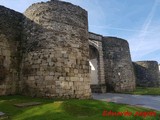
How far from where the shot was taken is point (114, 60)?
18.7m

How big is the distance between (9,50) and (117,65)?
1114cm

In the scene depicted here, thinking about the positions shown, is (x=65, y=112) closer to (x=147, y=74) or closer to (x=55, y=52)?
(x=55, y=52)

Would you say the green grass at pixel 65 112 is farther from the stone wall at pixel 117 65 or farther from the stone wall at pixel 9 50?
the stone wall at pixel 117 65

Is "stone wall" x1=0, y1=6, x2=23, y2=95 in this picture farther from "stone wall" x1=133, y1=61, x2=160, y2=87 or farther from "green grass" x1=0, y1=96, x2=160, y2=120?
"stone wall" x1=133, y1=61, x2=160, y2=87

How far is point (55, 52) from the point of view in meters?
9.09

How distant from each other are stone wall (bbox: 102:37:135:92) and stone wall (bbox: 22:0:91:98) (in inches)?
334

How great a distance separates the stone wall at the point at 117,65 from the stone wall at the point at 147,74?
5.98 m

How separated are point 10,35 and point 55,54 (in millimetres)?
2480

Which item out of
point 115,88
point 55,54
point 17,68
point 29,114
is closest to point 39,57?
point 55,54

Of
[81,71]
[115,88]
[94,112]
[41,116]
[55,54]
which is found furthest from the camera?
[115,88]

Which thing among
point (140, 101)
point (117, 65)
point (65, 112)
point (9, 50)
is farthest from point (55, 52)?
point (117, 65)

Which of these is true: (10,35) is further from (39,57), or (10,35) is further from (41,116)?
(41,116)

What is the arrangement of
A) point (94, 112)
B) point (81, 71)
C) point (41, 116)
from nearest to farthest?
point (41, 116), point (94, 112), point (81, 71)

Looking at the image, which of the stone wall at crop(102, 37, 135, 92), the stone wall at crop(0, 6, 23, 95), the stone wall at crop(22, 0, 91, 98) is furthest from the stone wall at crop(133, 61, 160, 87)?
the stone wall at crop(0, 6, 23, 95)
